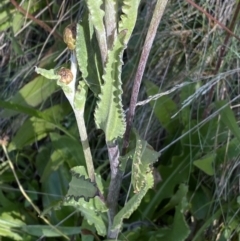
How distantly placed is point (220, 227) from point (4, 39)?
0.66 meters

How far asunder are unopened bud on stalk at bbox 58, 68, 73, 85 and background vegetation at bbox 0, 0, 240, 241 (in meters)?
0.32

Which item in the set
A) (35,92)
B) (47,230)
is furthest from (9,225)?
(35,92)

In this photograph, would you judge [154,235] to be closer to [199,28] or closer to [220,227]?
[220,227]

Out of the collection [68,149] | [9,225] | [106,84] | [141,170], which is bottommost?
[9,225]

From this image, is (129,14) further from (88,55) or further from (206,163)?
(206,163)

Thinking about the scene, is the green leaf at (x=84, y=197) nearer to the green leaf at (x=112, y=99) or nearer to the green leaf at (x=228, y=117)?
the green leaf at (x=112, y=99)

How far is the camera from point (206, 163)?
→ 0.94 m

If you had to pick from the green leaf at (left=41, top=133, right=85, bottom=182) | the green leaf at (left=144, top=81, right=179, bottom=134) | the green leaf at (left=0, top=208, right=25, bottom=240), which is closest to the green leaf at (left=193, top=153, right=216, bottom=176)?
the green leaf at (left=144, top=81, right=179, bottom=134)

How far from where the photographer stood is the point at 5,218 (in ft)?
3.29

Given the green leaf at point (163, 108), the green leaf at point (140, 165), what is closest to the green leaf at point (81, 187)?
the green leaf at point (140, 165)

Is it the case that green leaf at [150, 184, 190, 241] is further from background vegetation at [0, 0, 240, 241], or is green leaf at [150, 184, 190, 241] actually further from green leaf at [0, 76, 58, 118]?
green leaf at [0, 76, 58, 118]

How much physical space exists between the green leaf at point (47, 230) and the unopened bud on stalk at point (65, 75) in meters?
0.40

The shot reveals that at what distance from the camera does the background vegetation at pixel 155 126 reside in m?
0.95

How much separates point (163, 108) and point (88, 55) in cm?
42
